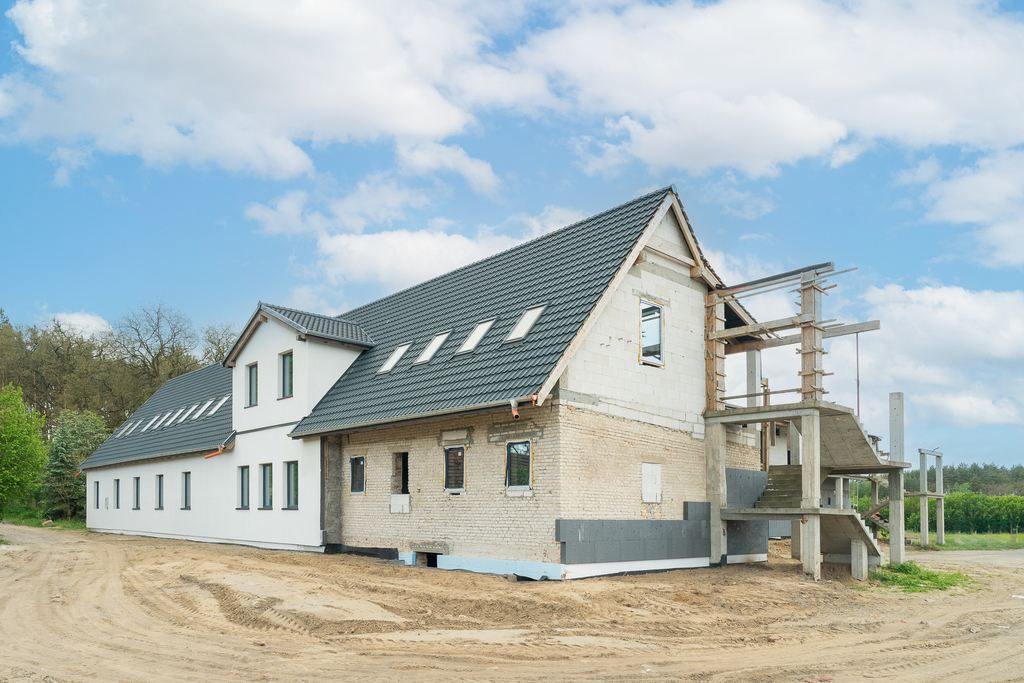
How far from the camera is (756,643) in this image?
1066cm

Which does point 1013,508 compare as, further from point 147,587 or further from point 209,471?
point 147,587

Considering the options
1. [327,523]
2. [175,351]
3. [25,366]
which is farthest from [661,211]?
[25,366]

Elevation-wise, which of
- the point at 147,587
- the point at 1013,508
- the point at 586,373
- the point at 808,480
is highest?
the point at 586,373

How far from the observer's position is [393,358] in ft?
68.3

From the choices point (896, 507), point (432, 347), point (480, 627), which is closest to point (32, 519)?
point (432, 347)

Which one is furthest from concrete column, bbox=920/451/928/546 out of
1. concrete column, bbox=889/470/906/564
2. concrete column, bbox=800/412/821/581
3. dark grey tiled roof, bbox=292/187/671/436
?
dark grey tiled roof, bbox=292/187/671/436

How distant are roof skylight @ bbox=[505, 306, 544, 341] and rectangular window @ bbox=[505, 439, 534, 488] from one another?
92.4 inches

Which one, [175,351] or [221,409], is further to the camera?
[175,351]

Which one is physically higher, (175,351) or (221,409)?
(175,351)

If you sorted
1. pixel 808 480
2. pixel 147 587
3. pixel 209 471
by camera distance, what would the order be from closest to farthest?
pixel 147 587 < pixel 808 480 < pixel 209 471

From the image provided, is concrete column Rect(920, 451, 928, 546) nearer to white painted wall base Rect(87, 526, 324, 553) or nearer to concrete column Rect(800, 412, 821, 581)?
concrete column Rect(800, 412, 821, 581)

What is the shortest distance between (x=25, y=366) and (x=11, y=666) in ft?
165

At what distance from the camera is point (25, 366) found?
52250 mm

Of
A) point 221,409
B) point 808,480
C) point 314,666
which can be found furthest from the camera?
point 221,409
